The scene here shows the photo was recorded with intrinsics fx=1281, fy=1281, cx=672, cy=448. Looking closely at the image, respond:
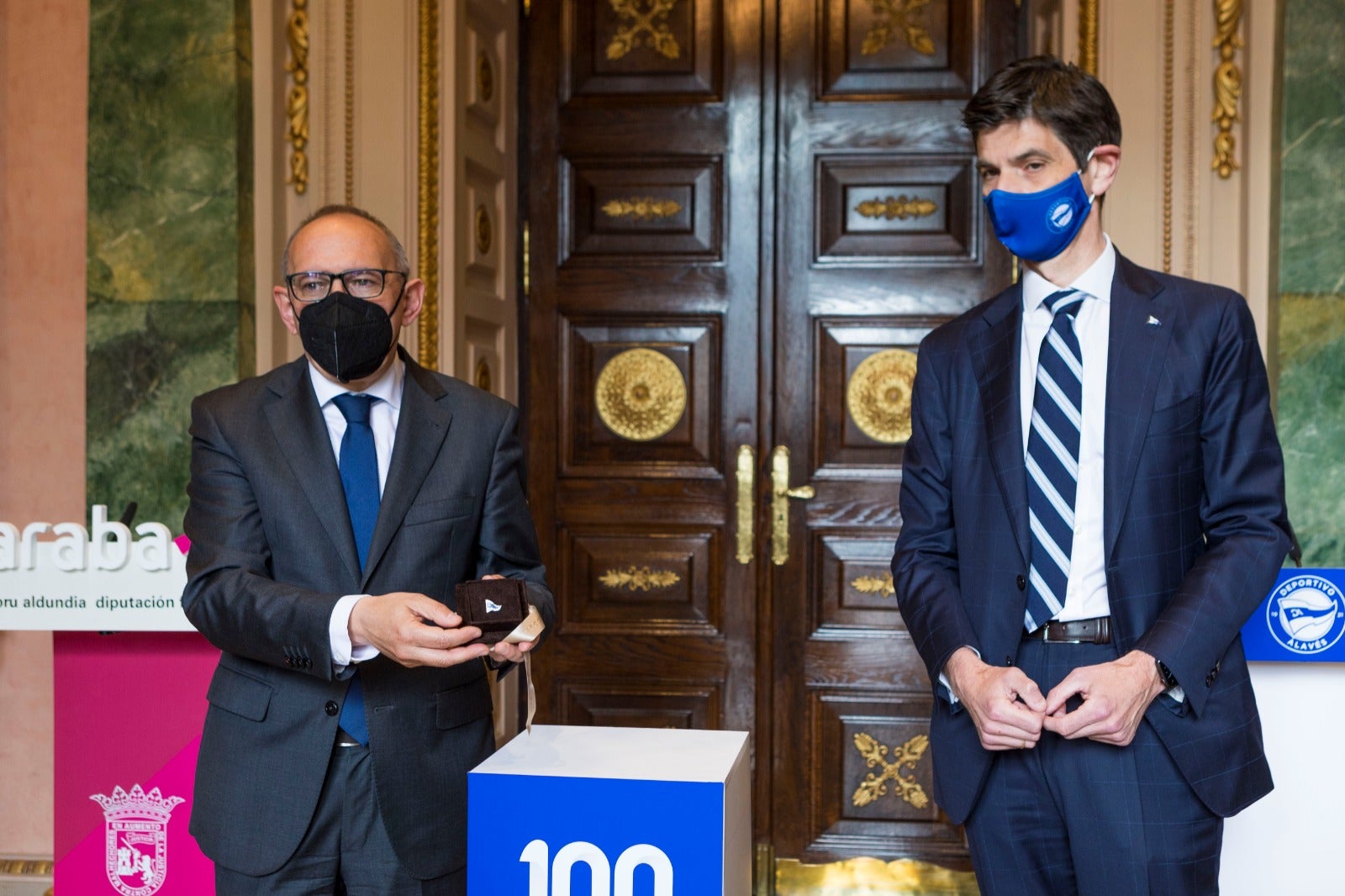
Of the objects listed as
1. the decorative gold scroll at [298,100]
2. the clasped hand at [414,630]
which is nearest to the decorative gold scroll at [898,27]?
the decorative gold scroll at [298,100]

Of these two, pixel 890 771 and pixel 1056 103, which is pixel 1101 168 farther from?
pixel 890 771

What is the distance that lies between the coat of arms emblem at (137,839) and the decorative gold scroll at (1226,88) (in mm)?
3175

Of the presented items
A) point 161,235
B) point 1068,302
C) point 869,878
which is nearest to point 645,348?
point 161,235

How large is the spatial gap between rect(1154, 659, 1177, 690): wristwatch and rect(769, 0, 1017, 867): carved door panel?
2367 millimetres

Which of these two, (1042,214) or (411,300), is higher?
(1042,214)

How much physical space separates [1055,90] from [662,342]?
2485 mm

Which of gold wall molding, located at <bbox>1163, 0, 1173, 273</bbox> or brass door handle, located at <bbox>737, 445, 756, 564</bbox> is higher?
gold wall molding, located at <bbox>1163, 0, 1173, 273</bbox>

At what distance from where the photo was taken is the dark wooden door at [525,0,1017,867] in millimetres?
4238

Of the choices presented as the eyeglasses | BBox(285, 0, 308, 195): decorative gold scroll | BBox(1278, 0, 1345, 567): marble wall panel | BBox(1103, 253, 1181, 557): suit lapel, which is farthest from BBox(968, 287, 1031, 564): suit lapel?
BBox(285, 0, 308, 195): decorative gold scroll

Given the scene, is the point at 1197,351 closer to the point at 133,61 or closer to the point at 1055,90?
the point at 1055,90

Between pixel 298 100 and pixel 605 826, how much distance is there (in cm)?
281

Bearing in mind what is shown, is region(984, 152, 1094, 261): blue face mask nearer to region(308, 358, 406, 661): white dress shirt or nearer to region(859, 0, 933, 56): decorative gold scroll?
region(308, 358, 406, 661): white dress shirt

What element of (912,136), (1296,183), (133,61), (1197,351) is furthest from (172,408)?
(1296,183)

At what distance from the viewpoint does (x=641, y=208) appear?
4.36 metres
